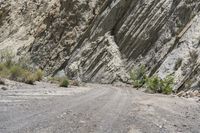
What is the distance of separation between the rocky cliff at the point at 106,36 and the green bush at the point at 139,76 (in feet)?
3.29

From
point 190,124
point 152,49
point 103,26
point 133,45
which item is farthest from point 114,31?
point 190,124

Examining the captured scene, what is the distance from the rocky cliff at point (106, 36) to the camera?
128 ft

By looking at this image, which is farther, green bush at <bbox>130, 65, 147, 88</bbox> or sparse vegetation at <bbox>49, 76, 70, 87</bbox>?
green bush at <bbox>130, 65, 147, 88</bbox>

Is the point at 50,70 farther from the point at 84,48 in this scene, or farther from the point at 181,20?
the point at 181,20

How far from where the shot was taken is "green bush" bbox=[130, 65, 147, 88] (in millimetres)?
42438

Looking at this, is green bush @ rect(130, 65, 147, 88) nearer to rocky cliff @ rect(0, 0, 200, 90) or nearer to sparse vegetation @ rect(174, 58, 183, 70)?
rocky cliff @ rect(0, 0, 200, 90)

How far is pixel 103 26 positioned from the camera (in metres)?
58.2

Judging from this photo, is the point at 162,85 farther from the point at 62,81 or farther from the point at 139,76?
the point at 139,76

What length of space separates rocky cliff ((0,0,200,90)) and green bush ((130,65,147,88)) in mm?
1003

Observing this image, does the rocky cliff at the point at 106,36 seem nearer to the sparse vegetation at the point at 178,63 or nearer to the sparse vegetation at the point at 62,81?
the sparse vegetation at the point at 178,63

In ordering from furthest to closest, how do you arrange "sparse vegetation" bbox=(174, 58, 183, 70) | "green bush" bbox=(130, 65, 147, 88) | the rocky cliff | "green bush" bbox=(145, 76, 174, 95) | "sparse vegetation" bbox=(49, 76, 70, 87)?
1. "green bush" bbox=(130, 65, 147, 88)
2. the rocky cliff
3. "sparse vegetation" bbox=(174, 58, 183, 70)
4. "sparse vegetation" bbox=(49, 76, 70, 87)
5. "green bush" bbox=(145, 76, 174, 95)

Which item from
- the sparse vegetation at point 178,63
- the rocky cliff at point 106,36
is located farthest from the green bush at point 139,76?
the sparse vegetation at point 178,63

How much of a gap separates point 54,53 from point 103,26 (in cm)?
984

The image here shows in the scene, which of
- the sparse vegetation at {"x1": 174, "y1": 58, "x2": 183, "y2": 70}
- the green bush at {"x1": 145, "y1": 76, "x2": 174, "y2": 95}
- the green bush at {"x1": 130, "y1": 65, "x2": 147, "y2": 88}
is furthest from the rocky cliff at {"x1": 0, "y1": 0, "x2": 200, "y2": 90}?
the green bush at {"x1": 130, "y1": 65, "x2": 147, "y2": 88}
